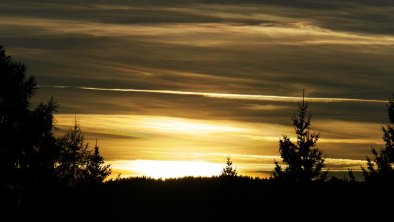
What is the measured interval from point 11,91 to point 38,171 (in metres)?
5.59

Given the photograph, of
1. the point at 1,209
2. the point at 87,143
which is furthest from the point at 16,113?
the point at 87,143

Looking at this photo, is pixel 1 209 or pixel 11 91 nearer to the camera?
pixel 1 209

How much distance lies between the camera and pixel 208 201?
8456 cm

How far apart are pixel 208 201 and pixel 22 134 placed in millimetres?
29258

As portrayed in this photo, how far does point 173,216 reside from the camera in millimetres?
81625

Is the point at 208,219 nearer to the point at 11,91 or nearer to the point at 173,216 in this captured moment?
the point at 173,216

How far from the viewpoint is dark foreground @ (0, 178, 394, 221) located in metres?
60.0

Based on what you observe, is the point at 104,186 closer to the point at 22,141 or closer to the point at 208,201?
the point at 208,201

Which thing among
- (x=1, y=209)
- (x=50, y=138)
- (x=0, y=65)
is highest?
(x=0, y=65)

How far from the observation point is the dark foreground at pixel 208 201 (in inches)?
2361

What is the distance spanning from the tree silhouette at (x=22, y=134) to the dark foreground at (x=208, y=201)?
1.97 metres

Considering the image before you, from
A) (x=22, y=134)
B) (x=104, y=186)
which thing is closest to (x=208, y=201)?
(x=104, y=186)

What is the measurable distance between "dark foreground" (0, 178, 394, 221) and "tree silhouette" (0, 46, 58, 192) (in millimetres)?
1975

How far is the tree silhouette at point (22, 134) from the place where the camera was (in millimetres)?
58125
